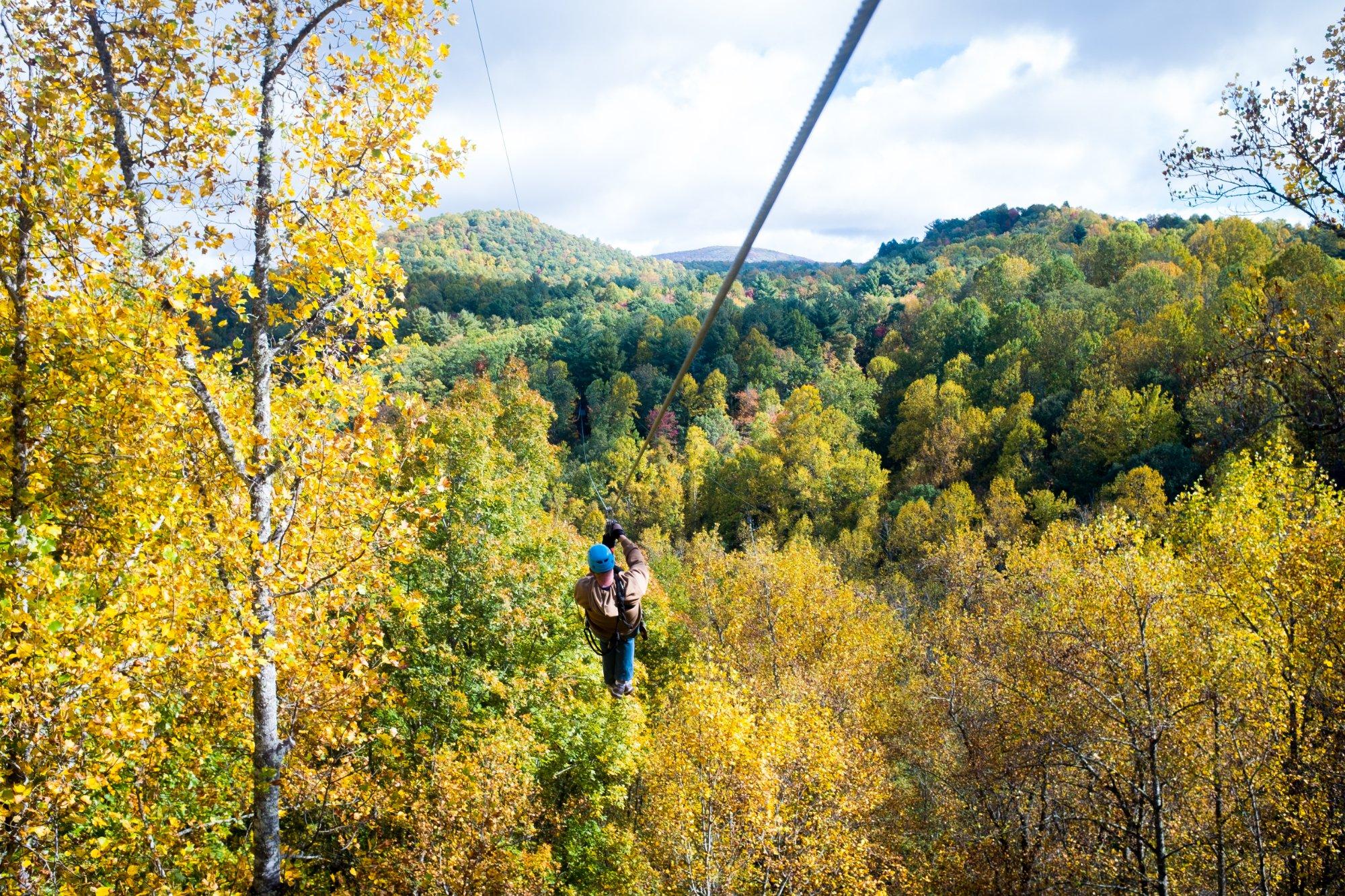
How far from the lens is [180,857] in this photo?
6.95 metres

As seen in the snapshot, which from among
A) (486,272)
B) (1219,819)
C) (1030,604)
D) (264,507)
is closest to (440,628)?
(264,507)

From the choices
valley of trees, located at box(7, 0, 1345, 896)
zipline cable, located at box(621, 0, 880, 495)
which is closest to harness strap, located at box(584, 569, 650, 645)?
valley of trees, located at box(7, 0, 1345, 896)

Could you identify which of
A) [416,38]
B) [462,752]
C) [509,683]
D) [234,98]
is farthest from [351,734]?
[509,683]

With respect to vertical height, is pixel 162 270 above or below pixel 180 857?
above

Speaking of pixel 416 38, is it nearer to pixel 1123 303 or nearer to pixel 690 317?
pixel 1123 303

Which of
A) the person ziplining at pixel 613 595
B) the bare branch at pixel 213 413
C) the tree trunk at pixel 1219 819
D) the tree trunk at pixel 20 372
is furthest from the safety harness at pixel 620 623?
the tree trunk at pixel 1219 819

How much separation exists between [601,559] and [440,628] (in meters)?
12.3

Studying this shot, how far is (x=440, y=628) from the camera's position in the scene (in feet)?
58.2

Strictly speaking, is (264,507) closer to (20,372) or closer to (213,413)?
(213,413)

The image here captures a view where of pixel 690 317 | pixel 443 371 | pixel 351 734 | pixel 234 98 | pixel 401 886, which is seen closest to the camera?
pixel 234 98

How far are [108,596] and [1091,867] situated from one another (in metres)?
18.6

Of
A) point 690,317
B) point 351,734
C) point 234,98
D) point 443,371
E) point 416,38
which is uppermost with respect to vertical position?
point 690,317

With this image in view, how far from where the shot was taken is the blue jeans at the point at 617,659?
8312mm

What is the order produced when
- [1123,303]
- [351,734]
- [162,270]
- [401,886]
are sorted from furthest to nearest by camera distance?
[1123,303] → [401,886] → [351,734] → [162,270]
